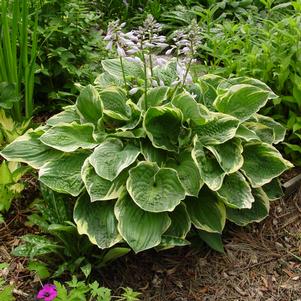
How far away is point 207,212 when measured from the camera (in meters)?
2.57

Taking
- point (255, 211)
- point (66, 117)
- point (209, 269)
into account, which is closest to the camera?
point (209, 269)

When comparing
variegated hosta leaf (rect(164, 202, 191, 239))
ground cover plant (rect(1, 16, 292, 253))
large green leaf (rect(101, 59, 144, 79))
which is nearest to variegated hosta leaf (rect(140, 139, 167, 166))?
ground cover plant (rect(1, 16, 292, 253))

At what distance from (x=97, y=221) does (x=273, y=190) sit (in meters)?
1.06

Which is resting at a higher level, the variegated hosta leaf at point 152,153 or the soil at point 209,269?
the variegated hosta leaf at point 152,153

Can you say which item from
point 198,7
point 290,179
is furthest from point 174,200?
point 198,7

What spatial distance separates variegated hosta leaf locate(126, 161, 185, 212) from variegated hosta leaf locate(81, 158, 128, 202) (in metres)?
0.09

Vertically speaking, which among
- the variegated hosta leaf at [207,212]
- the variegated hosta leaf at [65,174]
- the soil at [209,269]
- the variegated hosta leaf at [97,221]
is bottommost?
the soil at [209,269]

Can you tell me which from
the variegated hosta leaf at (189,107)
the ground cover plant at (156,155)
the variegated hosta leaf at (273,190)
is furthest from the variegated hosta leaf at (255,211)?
the variegated hosta leaf at (189,107)

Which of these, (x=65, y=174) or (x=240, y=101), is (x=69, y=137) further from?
(x=240, y=101)

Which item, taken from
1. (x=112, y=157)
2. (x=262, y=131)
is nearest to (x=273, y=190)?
(x=262, y=131)

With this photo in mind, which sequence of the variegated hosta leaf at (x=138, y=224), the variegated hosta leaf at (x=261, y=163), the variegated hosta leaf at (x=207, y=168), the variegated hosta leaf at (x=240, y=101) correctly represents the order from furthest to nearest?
the variegated hosta leaf at (x=240, y=101) → the variegated hosta leaf at (x=261, y=163) → the variegated hosta leaf at (x=207, y=168) → the variegated hosta leaf at (x=138, y=224)

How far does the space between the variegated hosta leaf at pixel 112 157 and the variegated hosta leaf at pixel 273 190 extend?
83 cm

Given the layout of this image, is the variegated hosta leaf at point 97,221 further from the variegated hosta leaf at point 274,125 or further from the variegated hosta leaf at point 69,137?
the variegated hosta leaf at point 274,125

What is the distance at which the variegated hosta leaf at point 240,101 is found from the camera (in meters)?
2.77
